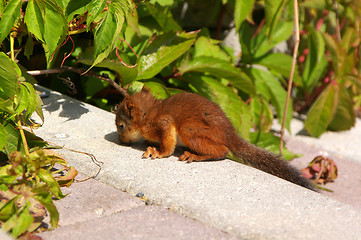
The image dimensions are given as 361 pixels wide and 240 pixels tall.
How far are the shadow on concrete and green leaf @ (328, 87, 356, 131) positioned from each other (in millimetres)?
2857

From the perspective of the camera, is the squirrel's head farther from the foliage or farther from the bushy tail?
the bushy tail

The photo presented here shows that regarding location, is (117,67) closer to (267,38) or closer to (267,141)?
(267,141)

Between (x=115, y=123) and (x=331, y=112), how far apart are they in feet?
8.32

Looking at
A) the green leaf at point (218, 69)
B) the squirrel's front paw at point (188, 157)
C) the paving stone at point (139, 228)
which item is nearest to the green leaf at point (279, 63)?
the green leaf at point (218, 69)

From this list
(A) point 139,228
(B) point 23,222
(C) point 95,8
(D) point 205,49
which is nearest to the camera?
(B) point 23,222

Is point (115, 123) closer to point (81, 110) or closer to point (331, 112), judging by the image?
point (81, 110)

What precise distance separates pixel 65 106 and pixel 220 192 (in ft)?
4.95

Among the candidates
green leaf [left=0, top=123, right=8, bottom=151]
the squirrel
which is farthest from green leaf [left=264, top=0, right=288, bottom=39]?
green leaf [left=0, top=123, right=8, bottom=151]

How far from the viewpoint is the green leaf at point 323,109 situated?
16.2 ft

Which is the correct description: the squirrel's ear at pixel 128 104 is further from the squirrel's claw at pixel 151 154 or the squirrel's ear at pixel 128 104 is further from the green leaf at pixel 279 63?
the green leaf at pixel 279 63

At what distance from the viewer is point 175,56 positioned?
11.8 feet

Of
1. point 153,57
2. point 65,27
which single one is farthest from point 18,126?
point 153,57

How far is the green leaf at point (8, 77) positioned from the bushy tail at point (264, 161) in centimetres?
134

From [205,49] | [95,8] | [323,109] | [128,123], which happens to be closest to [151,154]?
[128,123]
